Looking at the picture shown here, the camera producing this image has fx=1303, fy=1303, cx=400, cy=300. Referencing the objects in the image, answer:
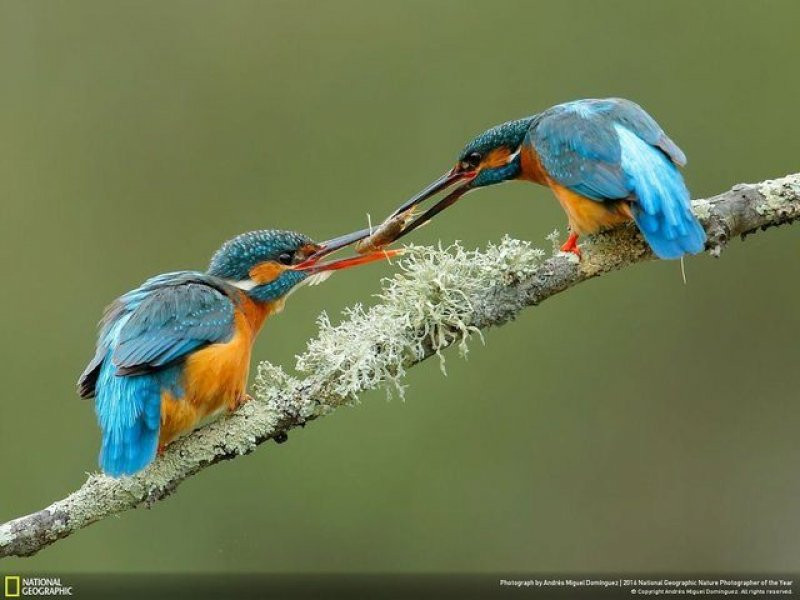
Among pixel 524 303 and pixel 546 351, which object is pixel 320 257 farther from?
pixel 546 351

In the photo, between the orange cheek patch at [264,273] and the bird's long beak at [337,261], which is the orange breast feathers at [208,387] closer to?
the orange cheek patch at [264,273]

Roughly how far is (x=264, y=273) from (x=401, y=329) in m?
0.87

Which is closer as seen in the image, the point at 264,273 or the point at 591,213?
the point at 591,213

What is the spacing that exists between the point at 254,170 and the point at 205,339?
11.6 ft

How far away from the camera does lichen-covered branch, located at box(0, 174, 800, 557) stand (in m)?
3.28

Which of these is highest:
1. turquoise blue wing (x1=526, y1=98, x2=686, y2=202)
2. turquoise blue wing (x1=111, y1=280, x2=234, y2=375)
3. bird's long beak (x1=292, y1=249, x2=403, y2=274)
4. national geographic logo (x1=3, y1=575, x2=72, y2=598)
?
turquoise blue wing (x1=526, y1=98, x2=686, y2=202)

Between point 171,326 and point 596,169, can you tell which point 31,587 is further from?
point 596,169

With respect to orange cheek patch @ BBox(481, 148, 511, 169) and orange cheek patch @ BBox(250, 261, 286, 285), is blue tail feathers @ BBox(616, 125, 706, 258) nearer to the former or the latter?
orange cheek patch @ BBox(481, 148, 511, 169)

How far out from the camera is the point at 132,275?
669 cm

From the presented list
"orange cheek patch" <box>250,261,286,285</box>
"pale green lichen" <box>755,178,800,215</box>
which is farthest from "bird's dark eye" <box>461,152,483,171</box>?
"pale green lichen" <box>755,178,800,215</box>

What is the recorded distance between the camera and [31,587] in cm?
476

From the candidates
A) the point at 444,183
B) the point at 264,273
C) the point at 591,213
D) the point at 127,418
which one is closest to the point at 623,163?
the point at 591,213

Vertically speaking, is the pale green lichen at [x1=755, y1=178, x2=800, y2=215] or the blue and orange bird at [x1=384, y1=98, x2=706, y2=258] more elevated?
the blue and orange bird at [x1=384, y1=98, x2=706, y2=258]

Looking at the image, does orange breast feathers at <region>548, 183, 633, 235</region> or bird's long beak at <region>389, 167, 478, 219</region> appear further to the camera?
bird's long beak at <region>389, 167, 478, 219</region>
